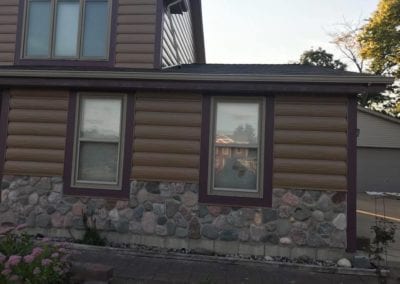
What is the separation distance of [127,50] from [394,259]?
598 centimetres

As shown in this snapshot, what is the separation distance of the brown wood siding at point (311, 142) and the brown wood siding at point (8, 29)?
5267 mm

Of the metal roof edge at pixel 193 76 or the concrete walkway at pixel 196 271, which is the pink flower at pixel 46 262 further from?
the metal roof edge at pixel 193 76

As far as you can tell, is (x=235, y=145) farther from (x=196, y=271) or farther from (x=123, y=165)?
(x=196, y=271)

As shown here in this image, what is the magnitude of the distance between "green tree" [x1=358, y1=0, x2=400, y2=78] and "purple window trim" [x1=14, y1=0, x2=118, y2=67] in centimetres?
2148

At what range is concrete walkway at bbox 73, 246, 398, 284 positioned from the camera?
5145 mm

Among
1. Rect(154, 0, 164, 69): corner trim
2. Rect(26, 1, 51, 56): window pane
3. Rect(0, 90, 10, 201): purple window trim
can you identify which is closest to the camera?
Rect(0, 90, 10, 201): purple window trim

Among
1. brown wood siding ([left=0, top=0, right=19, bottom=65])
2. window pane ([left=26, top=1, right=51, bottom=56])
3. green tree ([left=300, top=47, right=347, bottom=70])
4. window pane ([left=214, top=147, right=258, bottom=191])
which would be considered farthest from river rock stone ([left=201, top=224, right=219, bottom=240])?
green tree ([left=300, top=47, right=347, bottom=70])

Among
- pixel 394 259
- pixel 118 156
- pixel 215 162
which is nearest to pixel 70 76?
pixel 118 156

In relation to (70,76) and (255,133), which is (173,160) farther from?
(70,76)

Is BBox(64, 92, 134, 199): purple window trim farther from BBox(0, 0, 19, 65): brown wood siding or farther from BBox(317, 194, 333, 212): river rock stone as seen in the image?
BBox(317, 194, 333, 212): river rock stone

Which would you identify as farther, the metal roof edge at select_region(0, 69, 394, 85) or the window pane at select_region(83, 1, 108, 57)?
the window pane at select_region(83, 1, 108, 57)

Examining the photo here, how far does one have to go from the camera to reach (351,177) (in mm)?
6043

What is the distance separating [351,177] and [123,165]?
12.4 ft

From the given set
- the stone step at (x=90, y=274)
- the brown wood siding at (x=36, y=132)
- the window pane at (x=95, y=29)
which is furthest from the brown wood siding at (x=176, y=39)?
the stone step at (x=90, y=274)
